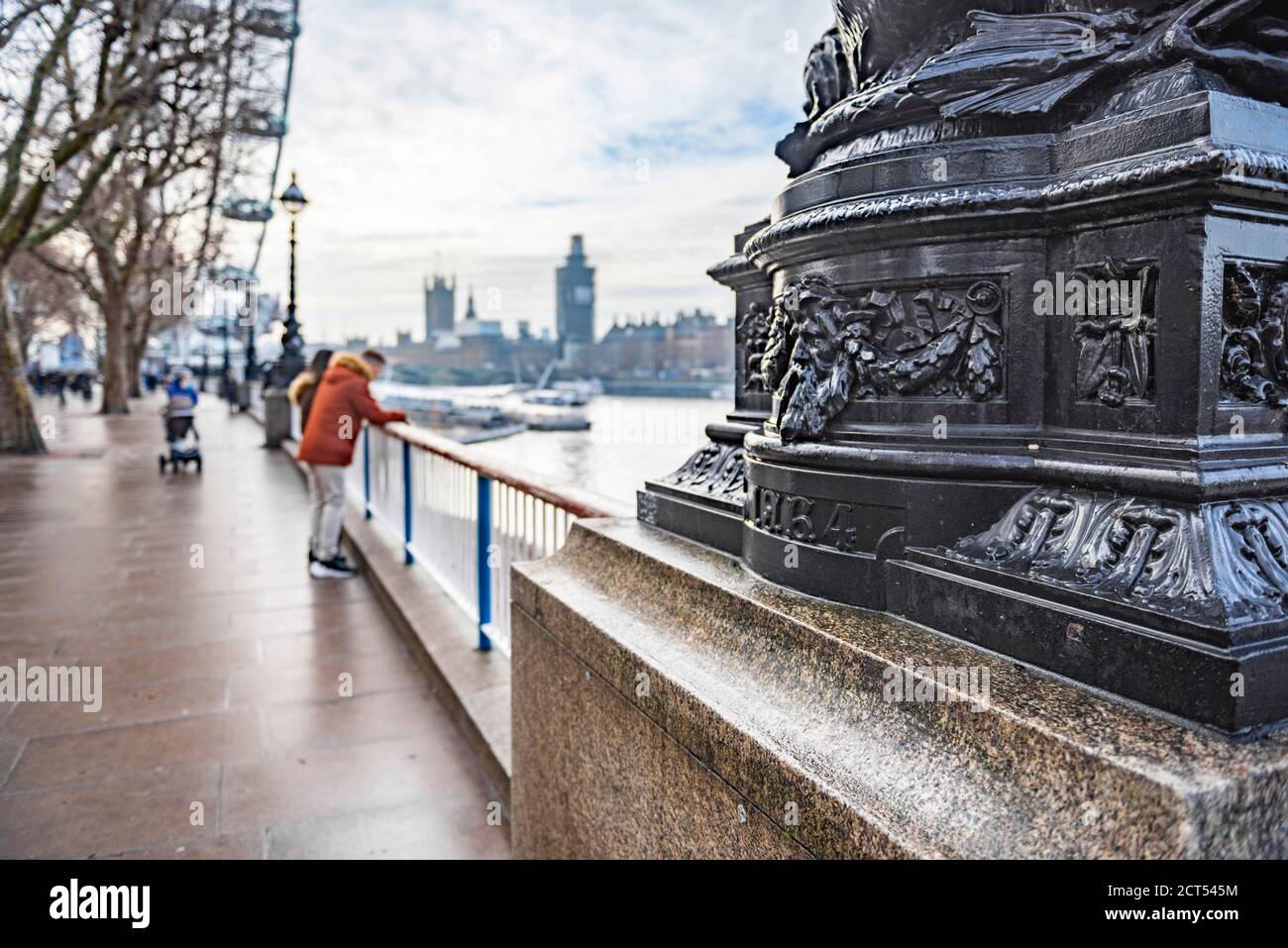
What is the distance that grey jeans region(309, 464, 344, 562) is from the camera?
7449mm

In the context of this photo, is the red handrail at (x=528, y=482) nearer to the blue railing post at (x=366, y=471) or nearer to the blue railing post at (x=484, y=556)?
the blue railing post at (x=484, y=556)

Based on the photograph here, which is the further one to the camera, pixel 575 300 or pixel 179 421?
pixel 575 300

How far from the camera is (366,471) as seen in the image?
959 centimetres

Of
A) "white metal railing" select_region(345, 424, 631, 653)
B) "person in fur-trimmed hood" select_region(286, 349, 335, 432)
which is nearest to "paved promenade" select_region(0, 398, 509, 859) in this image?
"white metal railing" select_region(345, 424, 631, 653)

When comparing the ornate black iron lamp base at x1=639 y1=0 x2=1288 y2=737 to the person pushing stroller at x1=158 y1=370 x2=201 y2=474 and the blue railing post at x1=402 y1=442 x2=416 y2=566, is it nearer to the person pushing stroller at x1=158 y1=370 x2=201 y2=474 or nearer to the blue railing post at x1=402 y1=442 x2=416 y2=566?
the blue railing post at x1=402 y1=442 x2=416 y2=566

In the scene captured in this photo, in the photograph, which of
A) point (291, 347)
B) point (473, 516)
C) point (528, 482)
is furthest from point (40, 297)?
point (528, 482)

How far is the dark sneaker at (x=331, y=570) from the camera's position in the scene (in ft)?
24.3

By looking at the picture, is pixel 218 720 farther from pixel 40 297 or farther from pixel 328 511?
pixel 40 297

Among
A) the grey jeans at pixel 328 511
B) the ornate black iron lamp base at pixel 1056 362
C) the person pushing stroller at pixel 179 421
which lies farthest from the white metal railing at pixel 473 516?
the person pushing stroller at pixel 179 421

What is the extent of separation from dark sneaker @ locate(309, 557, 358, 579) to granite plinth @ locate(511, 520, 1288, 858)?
512 centimetres

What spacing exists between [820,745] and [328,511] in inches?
255

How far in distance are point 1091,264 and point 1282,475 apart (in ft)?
1.62
